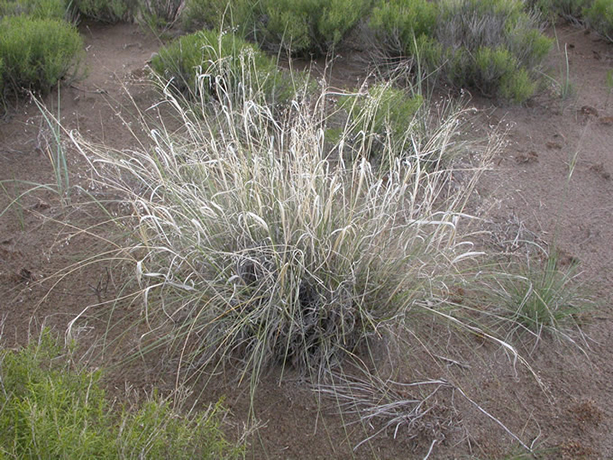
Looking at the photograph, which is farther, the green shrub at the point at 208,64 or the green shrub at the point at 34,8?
the green shrub at the point at 34,8

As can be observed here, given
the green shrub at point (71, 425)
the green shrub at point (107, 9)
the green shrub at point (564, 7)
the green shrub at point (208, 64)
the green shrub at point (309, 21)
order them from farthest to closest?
the green shrub at point (564, 7)
the green shrub at point (107, 9)
the green shrub at point (309, 21)
the green shrub at point (208, 64)
the green shrub at point (71, 425)

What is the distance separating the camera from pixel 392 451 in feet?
8.61

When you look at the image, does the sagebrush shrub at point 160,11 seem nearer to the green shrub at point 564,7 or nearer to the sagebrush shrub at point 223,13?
the sagebrush shrub at point 223,13

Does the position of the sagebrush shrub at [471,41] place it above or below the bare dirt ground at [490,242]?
above

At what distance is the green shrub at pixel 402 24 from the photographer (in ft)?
17.9

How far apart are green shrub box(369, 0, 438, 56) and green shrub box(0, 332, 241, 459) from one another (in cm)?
396

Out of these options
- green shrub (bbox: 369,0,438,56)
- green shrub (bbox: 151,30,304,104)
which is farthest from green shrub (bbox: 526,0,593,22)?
green shrub (bbox: 151,30,304,104)

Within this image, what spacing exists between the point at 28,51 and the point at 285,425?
10.4 ft

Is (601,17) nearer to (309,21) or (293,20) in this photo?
(309,21)

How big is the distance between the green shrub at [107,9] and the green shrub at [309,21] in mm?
1386

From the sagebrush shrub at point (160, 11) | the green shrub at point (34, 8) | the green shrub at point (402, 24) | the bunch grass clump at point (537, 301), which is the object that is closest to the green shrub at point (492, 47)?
the green shrub at point (402, 24)

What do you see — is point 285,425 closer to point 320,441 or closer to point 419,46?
point 320,441

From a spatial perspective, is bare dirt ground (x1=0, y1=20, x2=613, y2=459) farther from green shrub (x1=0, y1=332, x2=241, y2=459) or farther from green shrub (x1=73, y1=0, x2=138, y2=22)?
green shrub (x1=0, y1=332, x2=241, y2=459)

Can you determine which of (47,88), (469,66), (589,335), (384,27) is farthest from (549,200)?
(47,88)
